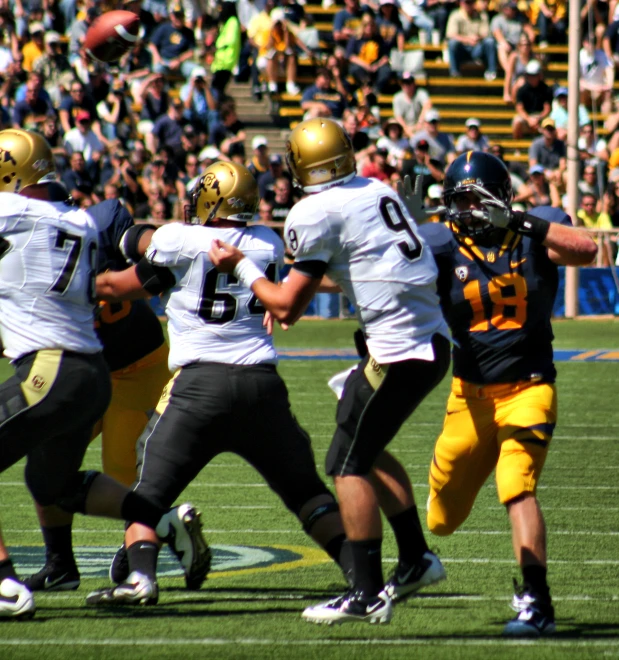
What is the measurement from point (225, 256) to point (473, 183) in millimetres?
960

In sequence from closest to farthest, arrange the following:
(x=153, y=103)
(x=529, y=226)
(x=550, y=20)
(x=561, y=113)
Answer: (x=529, y=226), (x=153, y=103), (x=561, y=113), (x=550, y=20)

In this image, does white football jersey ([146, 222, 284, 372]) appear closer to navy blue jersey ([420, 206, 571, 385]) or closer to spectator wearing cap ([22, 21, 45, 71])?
navy blue jersey ([420, 206, 571, 385])

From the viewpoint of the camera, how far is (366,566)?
470cm

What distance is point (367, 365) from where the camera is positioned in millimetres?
4777

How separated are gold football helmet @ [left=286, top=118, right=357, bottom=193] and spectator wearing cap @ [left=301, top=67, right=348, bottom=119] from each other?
15.2m

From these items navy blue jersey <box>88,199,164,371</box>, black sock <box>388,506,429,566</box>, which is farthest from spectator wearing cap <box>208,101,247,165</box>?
black sock <box>388,506,429,566</box>

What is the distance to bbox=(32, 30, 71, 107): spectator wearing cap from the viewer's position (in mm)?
20672

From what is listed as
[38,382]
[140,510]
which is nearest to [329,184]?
[38,382]

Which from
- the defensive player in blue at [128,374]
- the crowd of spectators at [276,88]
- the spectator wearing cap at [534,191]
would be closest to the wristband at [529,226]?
the defensive player in blue at [128,374]

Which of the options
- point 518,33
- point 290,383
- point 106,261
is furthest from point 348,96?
point 106,261

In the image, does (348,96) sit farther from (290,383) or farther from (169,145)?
(290,383)

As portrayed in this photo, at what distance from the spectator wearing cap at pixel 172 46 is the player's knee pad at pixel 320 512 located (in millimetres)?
17260

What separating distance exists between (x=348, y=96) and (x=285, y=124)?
1198 mm

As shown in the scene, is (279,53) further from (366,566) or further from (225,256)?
(366,566)
